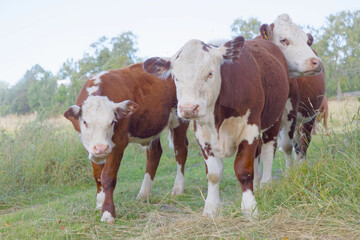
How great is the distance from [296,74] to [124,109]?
8.89 feet

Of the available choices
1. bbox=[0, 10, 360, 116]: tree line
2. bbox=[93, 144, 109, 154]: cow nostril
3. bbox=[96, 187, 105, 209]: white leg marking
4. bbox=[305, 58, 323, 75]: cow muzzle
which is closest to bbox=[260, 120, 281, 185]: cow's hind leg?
bbox=[305, 58, 323, 75]: cow muzzle

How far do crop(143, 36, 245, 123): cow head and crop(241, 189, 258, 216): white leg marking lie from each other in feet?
2.96

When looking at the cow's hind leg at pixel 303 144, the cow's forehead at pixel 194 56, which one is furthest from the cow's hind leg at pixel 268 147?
the cow's forehead at pixel 194 56

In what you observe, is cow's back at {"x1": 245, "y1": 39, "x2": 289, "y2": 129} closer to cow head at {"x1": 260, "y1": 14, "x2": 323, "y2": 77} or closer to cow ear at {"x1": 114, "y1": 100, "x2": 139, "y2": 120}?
cow head at {"x1": 260, "y1": 14, "x2": 323, "y2": 77}

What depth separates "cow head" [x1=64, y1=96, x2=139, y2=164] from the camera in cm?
475

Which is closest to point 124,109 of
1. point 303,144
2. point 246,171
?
point 246,171

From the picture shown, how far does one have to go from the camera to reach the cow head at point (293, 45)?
5723mm

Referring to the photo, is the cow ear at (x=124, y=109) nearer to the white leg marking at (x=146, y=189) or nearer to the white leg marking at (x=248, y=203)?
the white leg marking at (x=146, y=189)

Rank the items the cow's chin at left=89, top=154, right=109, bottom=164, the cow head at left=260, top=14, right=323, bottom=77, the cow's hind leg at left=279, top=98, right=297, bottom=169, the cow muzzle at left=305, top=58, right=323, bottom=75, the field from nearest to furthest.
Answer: the field → the cow's chin at left=89, top=154, right=109, bottom=164 → the cow muzzle at left=305, top=58, right=323, bottom=75 → the cow head at left=260, top=14, right=323, bottom=77 → the cow's hind leg at left=279, top=98, right=297, bottom=169

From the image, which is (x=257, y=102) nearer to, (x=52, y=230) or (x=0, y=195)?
(x=52, y=230)

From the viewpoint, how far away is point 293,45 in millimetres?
6039

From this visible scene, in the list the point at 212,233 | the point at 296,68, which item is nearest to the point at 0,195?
the point at 212,233

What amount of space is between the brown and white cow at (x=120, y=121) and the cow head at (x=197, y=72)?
102cm

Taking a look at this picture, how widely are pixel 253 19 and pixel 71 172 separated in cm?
4008
